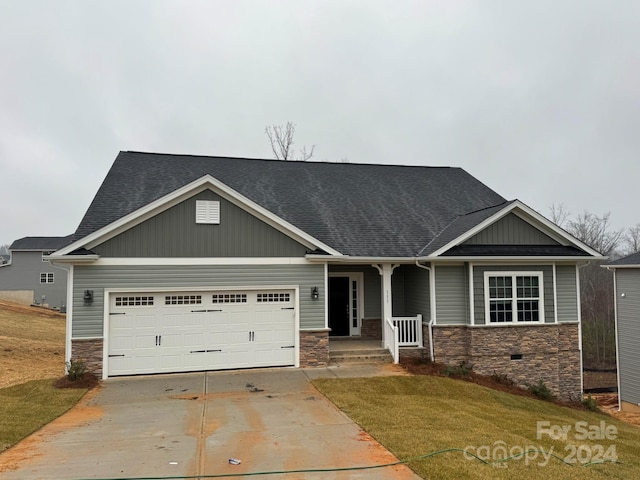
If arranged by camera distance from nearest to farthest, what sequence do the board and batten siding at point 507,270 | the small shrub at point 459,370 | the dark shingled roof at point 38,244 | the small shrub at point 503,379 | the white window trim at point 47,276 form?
1. the small shrub at point 459,370
2. the small shrub at point 503,379
3. the board and batten siding at point 507,270
4. the dark shingled roof at point 38,244
5. the white window trim at point 47,276

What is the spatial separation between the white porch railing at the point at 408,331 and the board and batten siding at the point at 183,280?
8.02ft

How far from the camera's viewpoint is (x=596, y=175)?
51.9 m

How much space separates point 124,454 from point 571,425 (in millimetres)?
8417

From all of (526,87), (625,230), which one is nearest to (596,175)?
(625,230)

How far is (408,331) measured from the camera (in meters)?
13.5

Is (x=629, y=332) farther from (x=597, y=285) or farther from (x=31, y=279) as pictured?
(x=31, y=279)

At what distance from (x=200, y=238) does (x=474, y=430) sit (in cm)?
794

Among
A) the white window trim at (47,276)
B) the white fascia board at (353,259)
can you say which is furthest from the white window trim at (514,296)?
the white window trim at (47,276)

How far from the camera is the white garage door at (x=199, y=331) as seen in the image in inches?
451

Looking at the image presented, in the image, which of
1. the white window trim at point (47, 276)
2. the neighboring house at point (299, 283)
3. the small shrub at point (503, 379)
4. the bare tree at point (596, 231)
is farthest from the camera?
the bare tree at point (596, 231)

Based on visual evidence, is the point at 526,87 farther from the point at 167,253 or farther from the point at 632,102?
the point at 167,253

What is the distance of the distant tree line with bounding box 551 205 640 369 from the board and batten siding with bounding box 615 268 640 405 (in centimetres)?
1055

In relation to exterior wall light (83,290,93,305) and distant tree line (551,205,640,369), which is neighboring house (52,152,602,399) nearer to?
exterior wall light (83,290,93,305)

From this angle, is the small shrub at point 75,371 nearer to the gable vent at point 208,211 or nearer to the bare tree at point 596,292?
the gable vent at point 208,211
